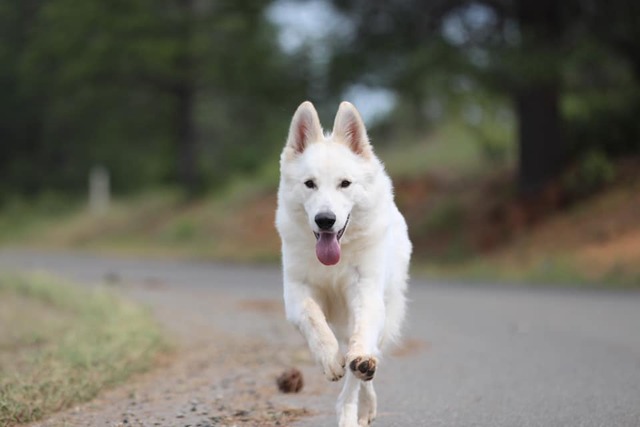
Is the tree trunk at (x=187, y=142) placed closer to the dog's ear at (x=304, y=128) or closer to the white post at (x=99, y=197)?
the white post at (x=99, y=197)

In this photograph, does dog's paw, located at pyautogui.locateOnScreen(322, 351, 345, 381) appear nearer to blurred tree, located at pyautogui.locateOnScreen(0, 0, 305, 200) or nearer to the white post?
blurred tree, located at pyautogui.locateOnScreen(0, 0, 305, 200)

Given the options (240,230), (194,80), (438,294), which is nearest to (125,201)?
(194,80)

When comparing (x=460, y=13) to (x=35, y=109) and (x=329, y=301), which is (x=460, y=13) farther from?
(x=35, y=109)

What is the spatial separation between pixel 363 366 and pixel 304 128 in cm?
156

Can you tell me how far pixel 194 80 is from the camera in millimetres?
32719

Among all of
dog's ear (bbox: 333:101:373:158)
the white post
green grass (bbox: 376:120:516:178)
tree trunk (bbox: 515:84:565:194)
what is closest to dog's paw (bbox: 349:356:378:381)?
dog's ear (bbox: 333:101:373:158)

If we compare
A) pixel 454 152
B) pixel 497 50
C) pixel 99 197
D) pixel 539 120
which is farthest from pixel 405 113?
pixel 497 50

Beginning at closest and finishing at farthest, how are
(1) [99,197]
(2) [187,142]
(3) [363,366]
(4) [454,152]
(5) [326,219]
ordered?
1. (3) [363,366]
2. (5) [326,219]
3. (4) [454,152]
4. (2) [187,142]
5. (1) [99,197]

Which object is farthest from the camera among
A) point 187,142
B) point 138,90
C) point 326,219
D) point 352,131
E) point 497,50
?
point 138,90

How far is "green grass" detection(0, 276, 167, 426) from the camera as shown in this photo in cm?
630

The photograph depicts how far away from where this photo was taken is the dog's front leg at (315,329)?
5.31 meters

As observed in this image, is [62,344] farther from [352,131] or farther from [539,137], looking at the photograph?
[539,137]

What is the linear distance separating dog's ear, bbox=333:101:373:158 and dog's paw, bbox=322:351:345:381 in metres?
1.29

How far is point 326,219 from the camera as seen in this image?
18.0 ft
